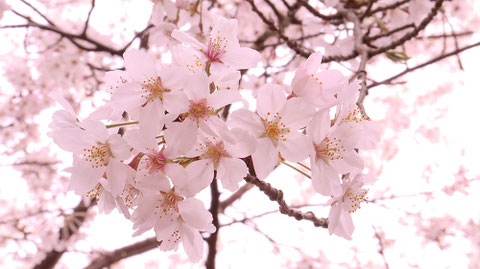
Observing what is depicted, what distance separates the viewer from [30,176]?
4730mm

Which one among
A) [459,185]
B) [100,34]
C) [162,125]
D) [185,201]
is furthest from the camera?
[459,185]

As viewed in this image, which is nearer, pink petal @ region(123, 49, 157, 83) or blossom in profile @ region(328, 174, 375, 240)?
pink petal @ region(123, 49, 157, 83)

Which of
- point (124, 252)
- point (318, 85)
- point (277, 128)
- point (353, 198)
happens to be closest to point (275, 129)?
point (277, 128)

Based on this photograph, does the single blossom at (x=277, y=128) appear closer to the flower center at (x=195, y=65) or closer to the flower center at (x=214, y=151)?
the flower center at (x=214, y=151)

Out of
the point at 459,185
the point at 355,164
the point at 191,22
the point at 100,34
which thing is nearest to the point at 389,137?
the point at 459,185

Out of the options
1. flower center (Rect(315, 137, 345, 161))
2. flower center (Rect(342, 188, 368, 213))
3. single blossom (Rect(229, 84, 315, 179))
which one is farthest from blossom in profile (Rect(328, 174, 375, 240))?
single blossom (Rect(229, 84, 315, 179))

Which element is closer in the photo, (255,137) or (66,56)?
(255,137)

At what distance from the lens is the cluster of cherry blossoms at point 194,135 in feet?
2.72

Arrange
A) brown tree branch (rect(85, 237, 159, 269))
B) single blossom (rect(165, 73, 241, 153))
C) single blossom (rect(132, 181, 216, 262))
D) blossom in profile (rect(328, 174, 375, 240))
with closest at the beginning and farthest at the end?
single blossom (rect(165, 73, 241, 153))
single blossom (rect(132, 181, 216, 262))
blossom in profile (rect(328, 174, 375, 240))
brown tree branch (rect(85, 237, 159, 269))

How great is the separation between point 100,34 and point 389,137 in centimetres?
437

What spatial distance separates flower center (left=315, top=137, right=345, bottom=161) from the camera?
908 mm

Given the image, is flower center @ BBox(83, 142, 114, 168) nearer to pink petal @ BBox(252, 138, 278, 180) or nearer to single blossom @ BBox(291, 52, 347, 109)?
pink petal @ BBox(252, 138, 278, 180)

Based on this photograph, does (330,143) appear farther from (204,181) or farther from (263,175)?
(204,181)

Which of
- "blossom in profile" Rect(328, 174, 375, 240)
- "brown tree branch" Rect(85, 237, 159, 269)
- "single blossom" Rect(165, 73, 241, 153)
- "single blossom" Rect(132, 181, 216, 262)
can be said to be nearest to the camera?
"single blossom" Rect(165, 73, 241, 153)
